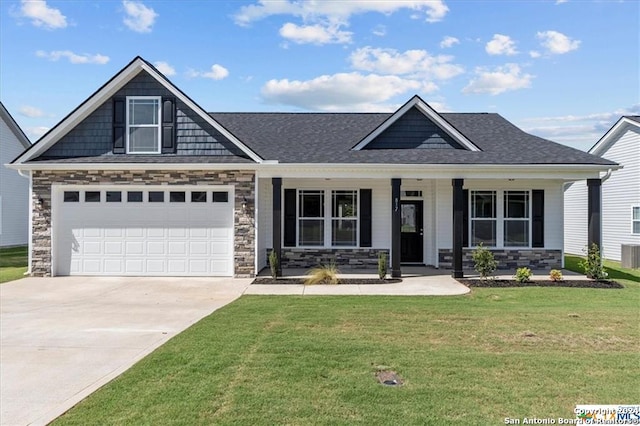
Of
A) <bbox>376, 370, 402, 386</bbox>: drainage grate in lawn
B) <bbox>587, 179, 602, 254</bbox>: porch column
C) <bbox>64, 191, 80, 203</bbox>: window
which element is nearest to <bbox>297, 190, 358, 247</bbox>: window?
<bbox>64, 191, 80, 203</bbox>: window

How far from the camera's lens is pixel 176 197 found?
13102mm

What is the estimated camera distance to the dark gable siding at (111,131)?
13016mm

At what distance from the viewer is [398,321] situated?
7.58 meters

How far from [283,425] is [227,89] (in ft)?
51.6

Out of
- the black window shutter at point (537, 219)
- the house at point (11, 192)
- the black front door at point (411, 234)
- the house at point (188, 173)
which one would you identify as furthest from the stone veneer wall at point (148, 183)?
the house at point (11, 192)

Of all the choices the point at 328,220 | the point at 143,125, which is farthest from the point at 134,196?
the point at 328,220

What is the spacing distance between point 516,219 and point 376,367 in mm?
11035

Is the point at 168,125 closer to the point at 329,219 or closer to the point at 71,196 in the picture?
the point at 71,196

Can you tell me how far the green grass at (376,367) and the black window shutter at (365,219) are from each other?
613 cm

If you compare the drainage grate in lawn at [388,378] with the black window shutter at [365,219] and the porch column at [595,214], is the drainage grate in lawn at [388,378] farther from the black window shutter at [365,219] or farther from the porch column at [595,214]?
the porch column at [595,214]

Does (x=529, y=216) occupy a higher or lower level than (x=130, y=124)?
lower

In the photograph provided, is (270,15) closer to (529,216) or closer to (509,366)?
(529,216)

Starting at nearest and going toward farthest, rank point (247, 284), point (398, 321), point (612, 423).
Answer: point (612, 423), point (398, 321), point (247, 284)

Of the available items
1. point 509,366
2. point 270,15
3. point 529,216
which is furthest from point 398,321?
point 270,15
